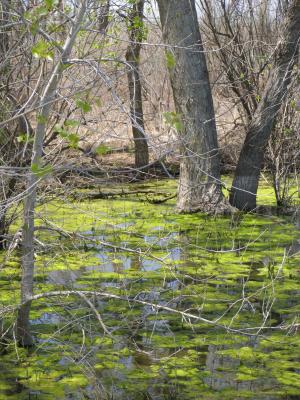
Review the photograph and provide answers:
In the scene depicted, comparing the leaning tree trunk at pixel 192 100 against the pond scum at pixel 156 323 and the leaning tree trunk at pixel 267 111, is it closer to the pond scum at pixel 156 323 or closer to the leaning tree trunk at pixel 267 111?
the leaning tree trunk at pixel 267 111

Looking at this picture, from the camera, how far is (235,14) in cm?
1241

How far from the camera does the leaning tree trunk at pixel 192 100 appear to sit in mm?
10766

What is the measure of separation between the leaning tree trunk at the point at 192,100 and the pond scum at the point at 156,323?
130cm

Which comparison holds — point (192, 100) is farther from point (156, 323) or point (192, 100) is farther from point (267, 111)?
point (156, 323)

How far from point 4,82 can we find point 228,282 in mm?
2628

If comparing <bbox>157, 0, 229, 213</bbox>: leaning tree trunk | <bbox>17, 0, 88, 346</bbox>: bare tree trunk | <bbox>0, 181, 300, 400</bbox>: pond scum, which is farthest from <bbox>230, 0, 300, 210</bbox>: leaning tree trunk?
<bbox>17, 0, 88, 346</bbox>: bare tree trunk

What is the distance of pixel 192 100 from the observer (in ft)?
36.0

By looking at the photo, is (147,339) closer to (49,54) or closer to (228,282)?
(228,282)

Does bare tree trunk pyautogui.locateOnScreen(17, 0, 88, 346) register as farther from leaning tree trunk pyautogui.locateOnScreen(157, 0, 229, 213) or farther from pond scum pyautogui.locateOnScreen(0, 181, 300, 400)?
leaning tree trunk pyautogui.locateOnScreen(157, 0, 229, 213)

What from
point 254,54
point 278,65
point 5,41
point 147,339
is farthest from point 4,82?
point 254,54

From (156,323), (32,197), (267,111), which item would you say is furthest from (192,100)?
(32,197)

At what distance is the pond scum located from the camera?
5277 millimetres

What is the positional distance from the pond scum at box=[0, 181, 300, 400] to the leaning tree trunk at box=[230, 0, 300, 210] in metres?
1.59

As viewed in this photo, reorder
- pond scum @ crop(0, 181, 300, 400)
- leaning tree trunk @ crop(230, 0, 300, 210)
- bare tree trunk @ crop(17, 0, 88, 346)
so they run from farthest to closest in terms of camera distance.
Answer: leaning tree trunk @ crop(230, 0, 300, 210), pond scum @ crop(0, 181, 300, 400), bare tree trunk @ crop(17, 0, 88, 346)
